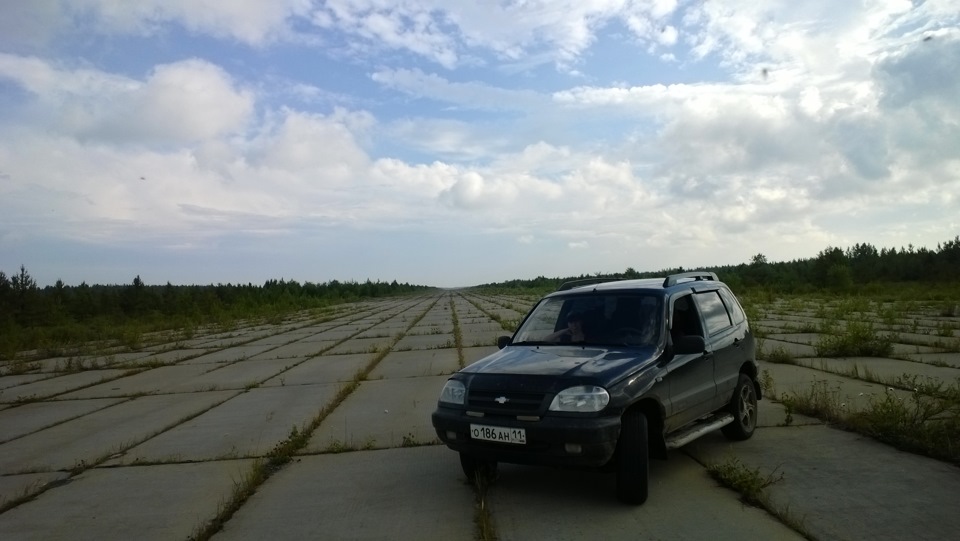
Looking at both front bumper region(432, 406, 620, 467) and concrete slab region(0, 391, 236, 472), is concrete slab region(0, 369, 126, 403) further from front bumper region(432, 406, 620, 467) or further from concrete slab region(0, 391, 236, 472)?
front bumper region(432, 406, 620, 467)

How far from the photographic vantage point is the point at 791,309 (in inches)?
1030

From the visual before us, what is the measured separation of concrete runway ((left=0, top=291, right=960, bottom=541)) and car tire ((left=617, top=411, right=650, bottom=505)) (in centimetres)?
12

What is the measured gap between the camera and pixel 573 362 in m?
5.43

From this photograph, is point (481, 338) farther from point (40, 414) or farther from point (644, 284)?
point (644, 284)

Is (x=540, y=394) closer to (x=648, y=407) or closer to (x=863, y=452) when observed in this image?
(x=648, y=407)

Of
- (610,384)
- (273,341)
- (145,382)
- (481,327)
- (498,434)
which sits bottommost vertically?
(145,382)

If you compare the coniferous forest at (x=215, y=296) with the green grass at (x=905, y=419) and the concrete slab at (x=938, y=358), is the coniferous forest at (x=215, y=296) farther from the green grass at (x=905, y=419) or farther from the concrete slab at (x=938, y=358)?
the green grass at (x=905, y=419)

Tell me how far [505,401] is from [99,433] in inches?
246

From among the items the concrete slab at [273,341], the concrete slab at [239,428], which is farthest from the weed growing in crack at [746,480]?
the concrete slab at [273,341]

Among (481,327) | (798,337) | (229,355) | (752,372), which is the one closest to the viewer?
(752,372)

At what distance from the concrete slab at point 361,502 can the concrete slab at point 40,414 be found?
5.16 metres

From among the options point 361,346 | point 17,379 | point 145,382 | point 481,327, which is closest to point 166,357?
point 17,379

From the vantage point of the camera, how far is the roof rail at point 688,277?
6.62 m

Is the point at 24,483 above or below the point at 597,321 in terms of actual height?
below
